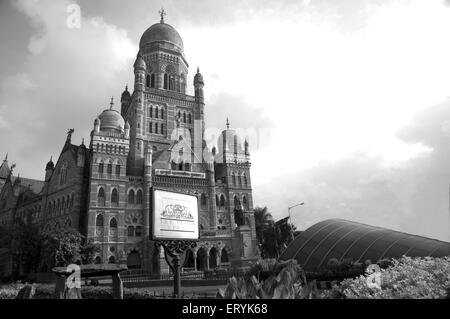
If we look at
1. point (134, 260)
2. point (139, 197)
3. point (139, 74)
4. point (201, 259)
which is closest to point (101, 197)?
point (139, 197)

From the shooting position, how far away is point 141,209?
41.6 meters

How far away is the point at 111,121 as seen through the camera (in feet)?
153

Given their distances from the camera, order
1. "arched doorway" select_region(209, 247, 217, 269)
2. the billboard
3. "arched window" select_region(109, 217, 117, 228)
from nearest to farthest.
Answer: the billboard, "arched window" select_region(109, 217, 117, 228), "arched doorway" select_region(209, 247, 217, 269)

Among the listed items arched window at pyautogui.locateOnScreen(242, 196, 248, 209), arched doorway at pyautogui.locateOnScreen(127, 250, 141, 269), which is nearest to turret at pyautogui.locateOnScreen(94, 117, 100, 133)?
arched doorway at pyautogui.locateOnScreen(127, 250, 141, 269)

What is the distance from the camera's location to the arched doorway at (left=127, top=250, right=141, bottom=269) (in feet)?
129

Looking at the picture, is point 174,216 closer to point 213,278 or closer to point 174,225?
point 174,225

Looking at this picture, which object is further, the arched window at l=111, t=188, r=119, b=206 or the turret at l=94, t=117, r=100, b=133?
the turret at l=94, t=117, r=100, b=133

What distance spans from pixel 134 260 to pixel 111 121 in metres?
19.6

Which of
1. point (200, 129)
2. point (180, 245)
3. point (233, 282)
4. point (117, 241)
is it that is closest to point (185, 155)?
point (200, 129)

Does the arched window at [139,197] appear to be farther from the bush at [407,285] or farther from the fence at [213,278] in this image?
the bush at [407,285]

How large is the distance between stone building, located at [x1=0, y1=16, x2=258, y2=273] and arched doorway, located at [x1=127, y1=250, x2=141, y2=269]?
12cm

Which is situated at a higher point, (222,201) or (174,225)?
(222,201)

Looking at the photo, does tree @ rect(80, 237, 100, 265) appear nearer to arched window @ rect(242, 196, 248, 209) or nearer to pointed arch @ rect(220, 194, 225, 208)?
pointed arch @ rect(220, 194, 225, 208)
